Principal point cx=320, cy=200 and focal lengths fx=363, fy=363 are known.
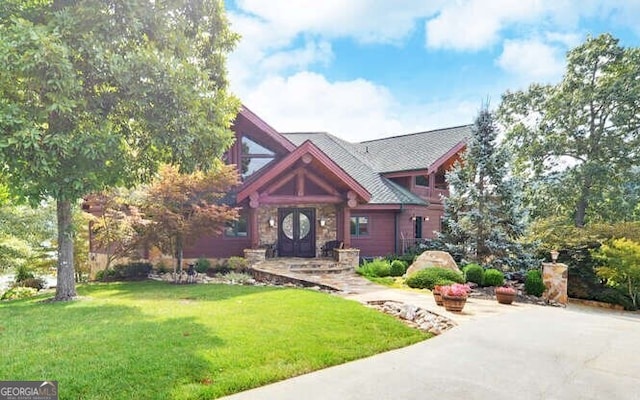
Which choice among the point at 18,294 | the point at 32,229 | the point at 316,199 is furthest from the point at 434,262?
the point at 32,229

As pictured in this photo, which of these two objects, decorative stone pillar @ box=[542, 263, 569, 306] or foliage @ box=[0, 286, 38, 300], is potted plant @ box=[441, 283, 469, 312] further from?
foliage @ box=[0, 286, 38, 300]

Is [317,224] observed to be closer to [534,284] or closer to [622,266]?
[534,284]

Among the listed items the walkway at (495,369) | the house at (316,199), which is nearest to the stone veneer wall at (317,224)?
the house at (316,199)

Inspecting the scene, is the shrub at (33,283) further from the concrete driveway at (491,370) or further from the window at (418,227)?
the window at (418,227)

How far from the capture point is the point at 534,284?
12.0m

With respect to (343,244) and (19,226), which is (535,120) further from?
(19,226)

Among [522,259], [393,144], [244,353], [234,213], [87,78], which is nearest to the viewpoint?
[244,353]

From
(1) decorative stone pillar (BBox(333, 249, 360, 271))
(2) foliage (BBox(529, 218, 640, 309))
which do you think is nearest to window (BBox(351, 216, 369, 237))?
(1) decorative stone pillar (BBox(333, 249, 360, 271))

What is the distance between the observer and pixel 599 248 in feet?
41.4

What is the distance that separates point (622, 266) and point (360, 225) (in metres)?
9.92

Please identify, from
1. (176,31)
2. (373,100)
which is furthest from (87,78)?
(373,100)

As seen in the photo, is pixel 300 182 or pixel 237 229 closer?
pixel 300 182

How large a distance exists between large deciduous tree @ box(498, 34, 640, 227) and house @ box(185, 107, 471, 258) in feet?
14.7

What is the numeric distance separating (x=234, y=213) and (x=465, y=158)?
957 cm
